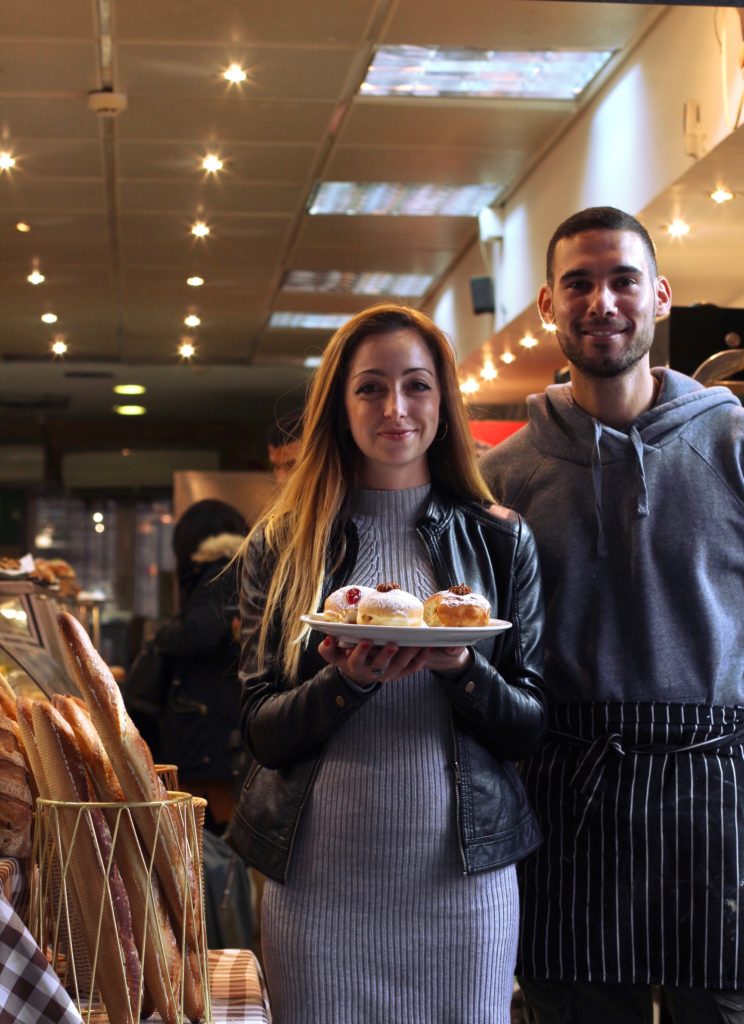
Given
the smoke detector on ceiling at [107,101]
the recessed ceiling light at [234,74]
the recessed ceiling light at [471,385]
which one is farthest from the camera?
the recessed ceiling light at [471,385]

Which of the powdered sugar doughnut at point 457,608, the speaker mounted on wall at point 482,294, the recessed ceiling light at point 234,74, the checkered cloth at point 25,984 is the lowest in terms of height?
the checkered cloth at point 25,984

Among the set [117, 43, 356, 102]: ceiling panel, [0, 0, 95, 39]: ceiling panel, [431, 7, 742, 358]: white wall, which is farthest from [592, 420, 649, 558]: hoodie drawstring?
[117, 43, 356, 102]: ceiling panel

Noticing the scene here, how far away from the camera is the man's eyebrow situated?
226 cm

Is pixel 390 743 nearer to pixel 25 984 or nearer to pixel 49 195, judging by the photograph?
pixel 25 984

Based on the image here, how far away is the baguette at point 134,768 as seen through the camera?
150 cm

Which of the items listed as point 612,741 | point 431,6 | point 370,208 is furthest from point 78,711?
point 370,208

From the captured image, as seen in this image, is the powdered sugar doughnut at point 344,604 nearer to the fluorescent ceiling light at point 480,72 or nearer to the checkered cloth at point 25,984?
the checkered cloth at point 25,984

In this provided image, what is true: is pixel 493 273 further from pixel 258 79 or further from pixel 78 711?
pixel 78 711

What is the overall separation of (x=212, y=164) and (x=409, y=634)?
5807mm

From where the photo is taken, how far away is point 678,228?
578cm

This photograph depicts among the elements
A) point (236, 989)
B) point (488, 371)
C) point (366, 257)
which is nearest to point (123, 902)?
point (236, 989)

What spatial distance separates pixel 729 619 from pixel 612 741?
271 millimetres

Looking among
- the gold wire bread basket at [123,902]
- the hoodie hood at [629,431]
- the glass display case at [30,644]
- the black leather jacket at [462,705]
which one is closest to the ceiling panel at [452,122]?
the glass display case at [30,644]

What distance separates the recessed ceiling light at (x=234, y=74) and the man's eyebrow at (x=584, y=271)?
3.99 metres
